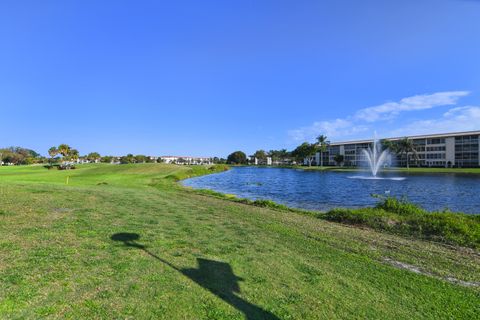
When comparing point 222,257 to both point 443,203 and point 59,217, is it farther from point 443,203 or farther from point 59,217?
point 443,203

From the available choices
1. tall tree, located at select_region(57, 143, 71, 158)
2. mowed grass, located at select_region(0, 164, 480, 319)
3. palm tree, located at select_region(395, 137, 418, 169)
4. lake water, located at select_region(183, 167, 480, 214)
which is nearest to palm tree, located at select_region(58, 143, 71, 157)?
tall tree, located at select_region(57, 143, 71, 158)

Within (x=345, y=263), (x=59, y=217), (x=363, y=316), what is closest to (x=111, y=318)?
(x=363, y=316)

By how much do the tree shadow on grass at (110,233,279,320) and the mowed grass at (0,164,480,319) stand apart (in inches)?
0.8

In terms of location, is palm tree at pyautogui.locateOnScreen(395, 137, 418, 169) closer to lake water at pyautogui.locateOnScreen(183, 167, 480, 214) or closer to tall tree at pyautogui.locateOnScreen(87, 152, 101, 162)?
lake water at pyautogui.locateOnScreen(183, 167, 480, 214)

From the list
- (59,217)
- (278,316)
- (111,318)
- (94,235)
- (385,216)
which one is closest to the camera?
(111,318)

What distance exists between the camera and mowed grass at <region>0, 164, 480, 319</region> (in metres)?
4.53

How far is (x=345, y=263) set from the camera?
7410mm

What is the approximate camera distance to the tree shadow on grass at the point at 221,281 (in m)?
4.57

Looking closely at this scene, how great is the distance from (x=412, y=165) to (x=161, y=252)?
5146 inches

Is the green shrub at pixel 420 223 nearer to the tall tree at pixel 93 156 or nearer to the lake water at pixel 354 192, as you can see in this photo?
the lake water at pixel 354 192

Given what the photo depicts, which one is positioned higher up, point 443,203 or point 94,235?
point 94,235

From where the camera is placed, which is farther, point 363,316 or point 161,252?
point 161,252

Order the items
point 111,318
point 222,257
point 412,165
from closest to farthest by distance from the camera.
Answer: point 111,318 → point 222,257 → point 412,165

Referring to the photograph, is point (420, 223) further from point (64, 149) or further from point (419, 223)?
point (64, 149)
